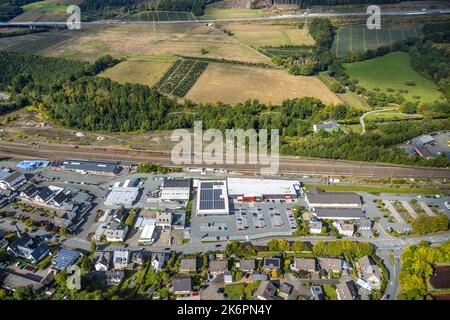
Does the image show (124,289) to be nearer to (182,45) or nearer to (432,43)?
(182,45)

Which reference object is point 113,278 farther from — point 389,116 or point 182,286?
point 389,116

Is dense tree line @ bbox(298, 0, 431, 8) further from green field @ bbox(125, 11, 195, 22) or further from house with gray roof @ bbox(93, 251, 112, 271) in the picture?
house with gray roof @ bbox(93, 251, 112, 271)

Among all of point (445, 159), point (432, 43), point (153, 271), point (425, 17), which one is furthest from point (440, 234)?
point (425, 17)

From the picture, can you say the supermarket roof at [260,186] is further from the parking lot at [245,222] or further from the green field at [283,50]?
the green field at [283,50]

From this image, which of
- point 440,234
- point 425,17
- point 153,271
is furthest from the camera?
point 425,17

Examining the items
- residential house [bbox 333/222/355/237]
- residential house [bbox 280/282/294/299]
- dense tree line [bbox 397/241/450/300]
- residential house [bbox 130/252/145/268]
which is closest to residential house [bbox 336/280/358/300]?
dense tree line [bbox 397/241/450/300]

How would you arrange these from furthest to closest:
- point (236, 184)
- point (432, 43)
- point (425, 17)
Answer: point (425, 17) < point (432, 43) < point (236, 184)
